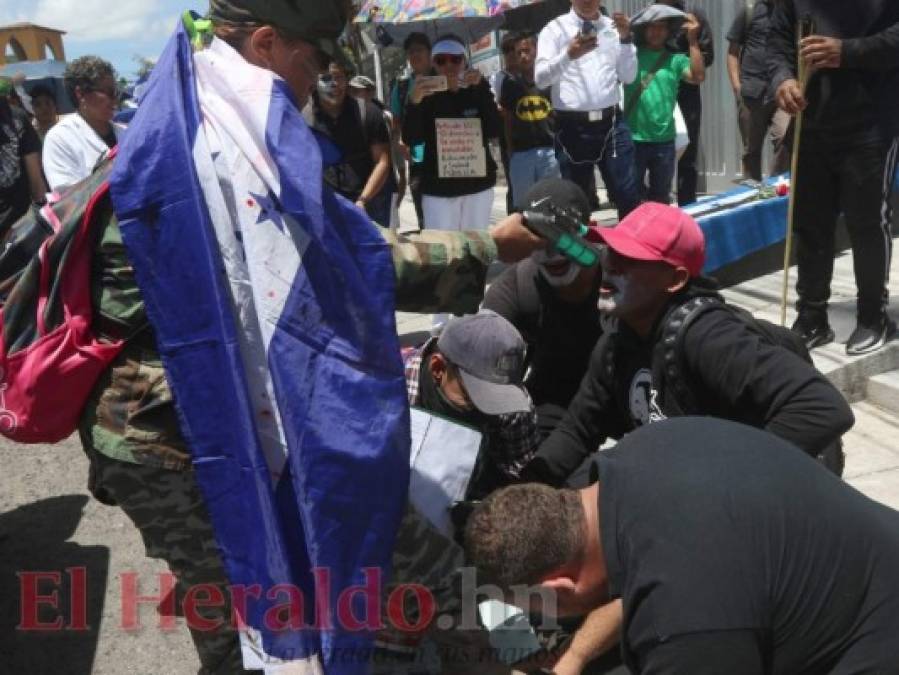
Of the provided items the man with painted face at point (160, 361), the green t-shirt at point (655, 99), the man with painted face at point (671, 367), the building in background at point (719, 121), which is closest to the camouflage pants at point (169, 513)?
the man with painted face at point (160, 361)

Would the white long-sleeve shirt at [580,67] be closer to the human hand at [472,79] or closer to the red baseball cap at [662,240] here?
the human hand at [472,79]

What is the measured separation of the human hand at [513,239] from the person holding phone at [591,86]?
3852 millimetres

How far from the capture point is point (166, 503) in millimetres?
1896

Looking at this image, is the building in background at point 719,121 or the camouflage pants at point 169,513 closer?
the camouflage pants at point 169,513

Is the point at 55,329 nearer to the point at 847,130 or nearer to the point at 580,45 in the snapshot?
the point at 847,130

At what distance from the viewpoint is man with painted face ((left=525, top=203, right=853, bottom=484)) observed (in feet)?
7.16

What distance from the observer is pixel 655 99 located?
21.1 ft

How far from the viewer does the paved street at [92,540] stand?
2.91 metres

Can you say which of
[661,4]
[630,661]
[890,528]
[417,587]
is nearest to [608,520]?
[630,661]

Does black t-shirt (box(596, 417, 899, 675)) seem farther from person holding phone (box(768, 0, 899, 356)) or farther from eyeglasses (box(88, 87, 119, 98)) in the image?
eyeglasses (box(88, 87, 119, 98))

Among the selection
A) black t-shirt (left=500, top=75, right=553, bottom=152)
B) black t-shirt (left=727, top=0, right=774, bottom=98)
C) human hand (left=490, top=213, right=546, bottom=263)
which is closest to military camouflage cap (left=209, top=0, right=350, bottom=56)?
human hand (left=490, top=213, right=546, bottom=263)

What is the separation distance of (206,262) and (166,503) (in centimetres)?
55

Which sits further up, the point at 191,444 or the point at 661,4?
the point at 661,4

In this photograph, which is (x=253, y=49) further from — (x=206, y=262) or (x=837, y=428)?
(x=837, y=428)
